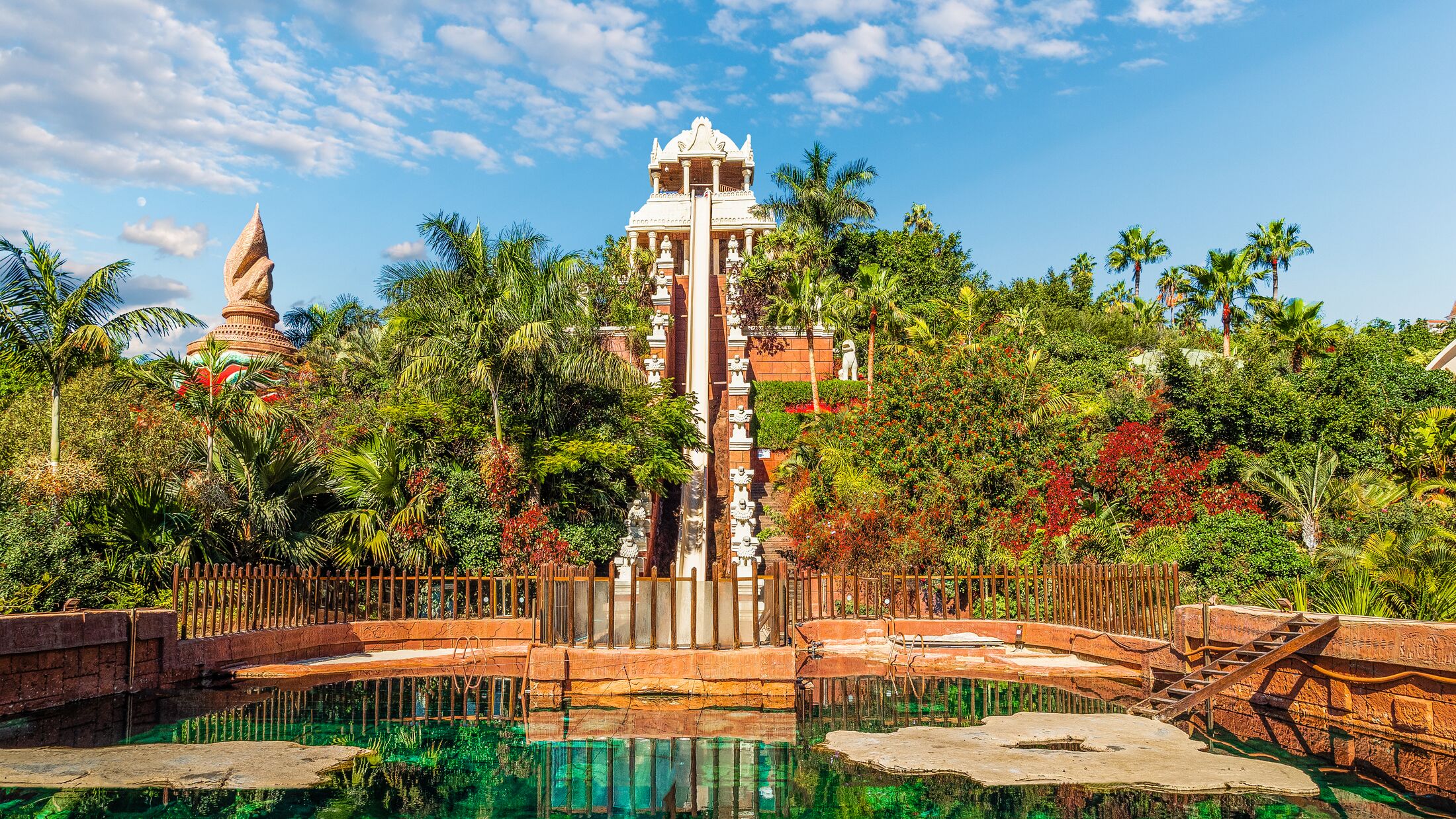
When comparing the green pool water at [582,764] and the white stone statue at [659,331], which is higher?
the white stone statue at [659,331]

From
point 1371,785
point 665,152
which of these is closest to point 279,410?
point 1371,785

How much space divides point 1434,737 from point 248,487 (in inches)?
593

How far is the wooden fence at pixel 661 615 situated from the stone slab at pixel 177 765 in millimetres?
3286

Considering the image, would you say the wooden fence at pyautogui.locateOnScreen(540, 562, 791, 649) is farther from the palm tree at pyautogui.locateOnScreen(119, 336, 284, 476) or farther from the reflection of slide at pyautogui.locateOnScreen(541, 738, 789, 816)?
the palm tree at pyautogui.locateOnScreen(119, 336, 284, 476)

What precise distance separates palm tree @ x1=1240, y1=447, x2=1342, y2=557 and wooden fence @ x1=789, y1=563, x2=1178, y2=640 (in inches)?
215

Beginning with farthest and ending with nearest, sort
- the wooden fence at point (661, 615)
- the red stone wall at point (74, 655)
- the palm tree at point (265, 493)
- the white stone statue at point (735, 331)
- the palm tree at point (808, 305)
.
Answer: the palm tree at point (808, 305) < the white stone statue at point (735, 331) < the palm tree at point (265, 493) < the wooden fence at point (661, 615) < the red stone wall at point (74, 655)

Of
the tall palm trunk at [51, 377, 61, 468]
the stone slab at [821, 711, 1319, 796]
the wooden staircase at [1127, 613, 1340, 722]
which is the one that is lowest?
the stone slab at [821, 711, 1319, 796]

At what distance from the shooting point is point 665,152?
56656 millimetres

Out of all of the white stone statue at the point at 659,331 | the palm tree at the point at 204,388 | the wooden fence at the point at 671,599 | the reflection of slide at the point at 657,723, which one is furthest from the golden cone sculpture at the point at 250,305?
the reflection of slide at the point at 657,723

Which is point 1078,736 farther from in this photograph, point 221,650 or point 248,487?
point 248,487

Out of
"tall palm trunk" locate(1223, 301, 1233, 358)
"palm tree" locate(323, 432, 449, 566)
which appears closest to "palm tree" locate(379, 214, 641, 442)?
"palm tree" locate(323, 432, 449, 566)

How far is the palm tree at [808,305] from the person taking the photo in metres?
33.6

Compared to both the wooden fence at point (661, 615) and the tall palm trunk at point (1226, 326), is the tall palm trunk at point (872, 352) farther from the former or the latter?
the wooden fence at point (661, 615)

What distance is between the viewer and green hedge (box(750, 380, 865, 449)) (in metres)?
32.1
